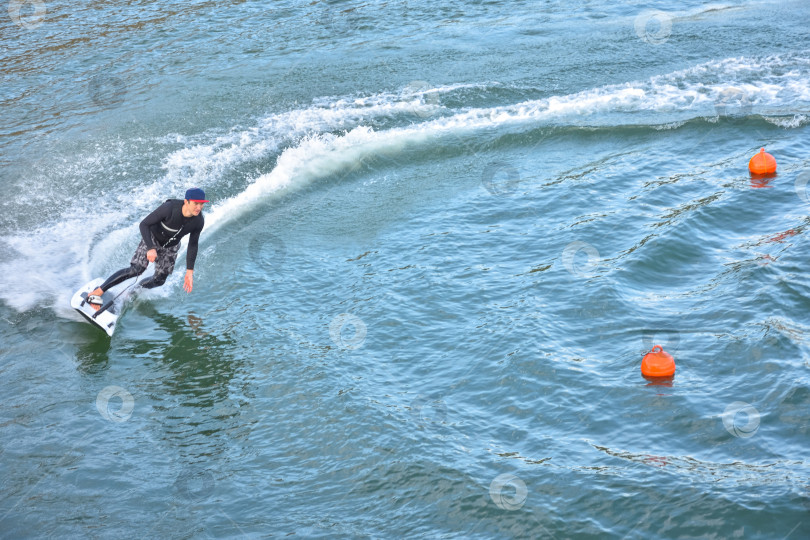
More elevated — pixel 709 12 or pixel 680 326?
pixel 709 12

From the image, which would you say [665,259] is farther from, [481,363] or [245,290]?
[245,290]

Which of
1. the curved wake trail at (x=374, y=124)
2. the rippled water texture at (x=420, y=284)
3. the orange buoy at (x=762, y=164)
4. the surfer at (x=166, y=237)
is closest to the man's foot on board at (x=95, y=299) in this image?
the surfer at (x=166, y=237)

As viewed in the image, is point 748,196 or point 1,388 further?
point 748,196

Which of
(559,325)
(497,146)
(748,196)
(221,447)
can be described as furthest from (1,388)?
(748,196)

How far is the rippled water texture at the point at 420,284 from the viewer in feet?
26.0

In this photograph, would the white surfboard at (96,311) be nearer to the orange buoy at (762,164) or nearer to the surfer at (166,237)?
the surfer at (166,237)

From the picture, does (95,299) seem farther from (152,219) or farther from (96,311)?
(152,219)

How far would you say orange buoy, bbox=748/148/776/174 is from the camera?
13.8m

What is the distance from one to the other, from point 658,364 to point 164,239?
24.2ft

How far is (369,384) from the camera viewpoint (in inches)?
381

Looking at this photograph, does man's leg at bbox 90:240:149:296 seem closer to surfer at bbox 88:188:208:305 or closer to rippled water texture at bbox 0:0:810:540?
surfer at bbox 88:188:208:305

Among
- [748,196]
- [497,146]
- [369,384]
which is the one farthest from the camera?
[497,146]

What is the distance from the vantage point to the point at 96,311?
1097 centimetres

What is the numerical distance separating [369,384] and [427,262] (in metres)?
3.22
